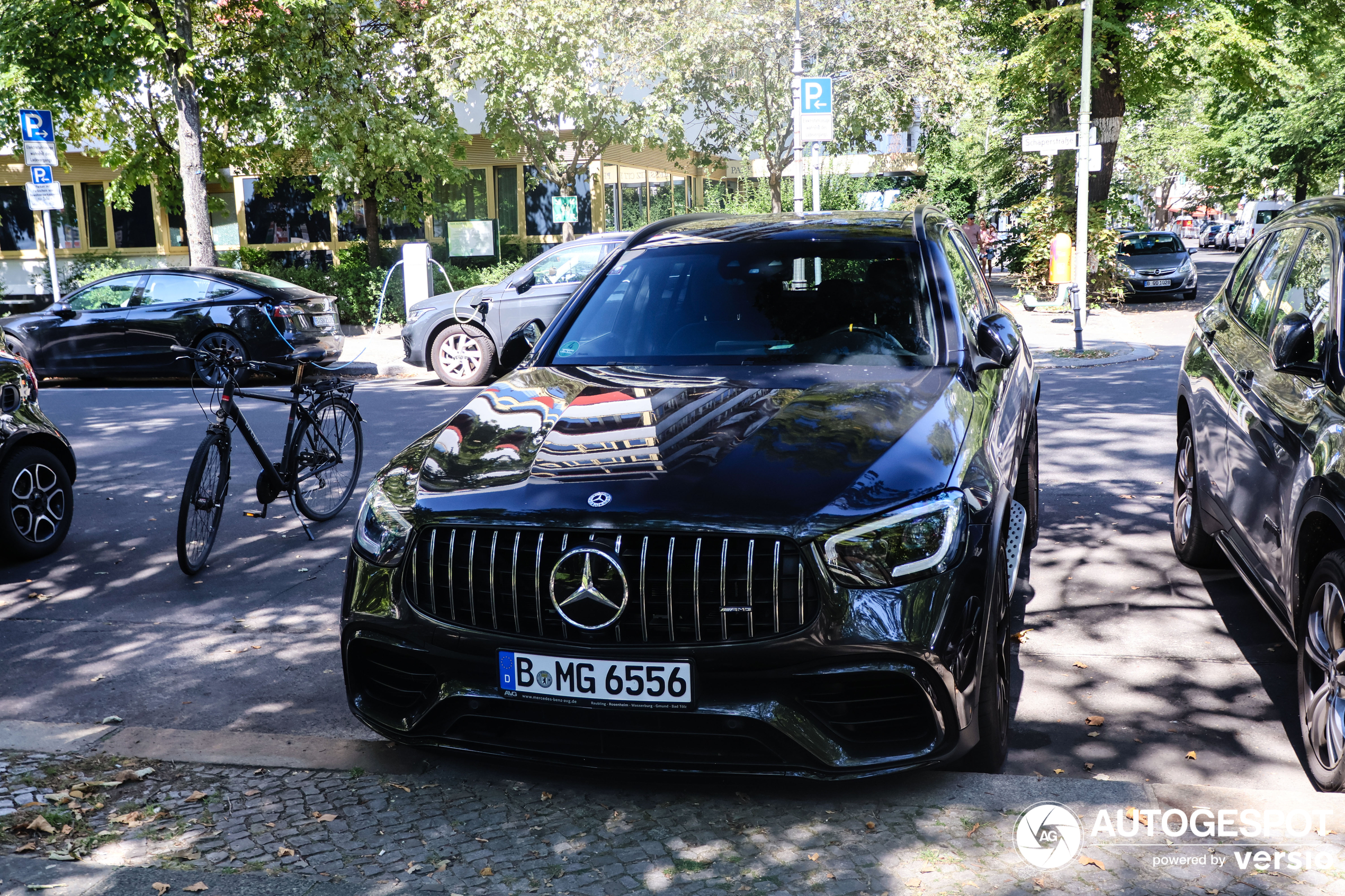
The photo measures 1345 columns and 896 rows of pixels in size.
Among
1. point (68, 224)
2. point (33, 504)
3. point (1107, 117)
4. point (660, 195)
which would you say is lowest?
point (33, 504)

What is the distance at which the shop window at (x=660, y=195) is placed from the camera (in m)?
38.3

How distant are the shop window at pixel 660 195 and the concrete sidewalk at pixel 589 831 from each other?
34.6 m

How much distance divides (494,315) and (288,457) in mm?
8001

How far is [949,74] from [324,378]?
1117 inches

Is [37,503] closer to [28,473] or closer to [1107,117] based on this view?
[28,473]

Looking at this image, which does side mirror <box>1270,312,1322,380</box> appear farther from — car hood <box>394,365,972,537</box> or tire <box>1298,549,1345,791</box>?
car hood <box>394,365,972,537</box>

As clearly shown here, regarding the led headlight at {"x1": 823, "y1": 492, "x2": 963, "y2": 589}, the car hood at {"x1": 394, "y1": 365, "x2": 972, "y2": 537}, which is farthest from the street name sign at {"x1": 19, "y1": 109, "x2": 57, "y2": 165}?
the led headlight at {"x1": 823, "y1": 492, "x2": 963, "y2": 589}

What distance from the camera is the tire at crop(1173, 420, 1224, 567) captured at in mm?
5918

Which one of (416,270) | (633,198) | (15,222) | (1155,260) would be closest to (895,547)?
(416,270)

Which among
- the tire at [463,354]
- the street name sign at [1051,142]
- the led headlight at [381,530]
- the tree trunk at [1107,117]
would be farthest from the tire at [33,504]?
the tree trunk at [1107,117]

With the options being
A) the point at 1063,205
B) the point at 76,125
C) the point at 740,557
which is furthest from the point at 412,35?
the point at 740,557

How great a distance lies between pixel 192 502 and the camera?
6.38 m

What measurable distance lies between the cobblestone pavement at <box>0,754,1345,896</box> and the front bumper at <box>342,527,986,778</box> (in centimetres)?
20

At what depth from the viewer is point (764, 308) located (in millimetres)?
5039
